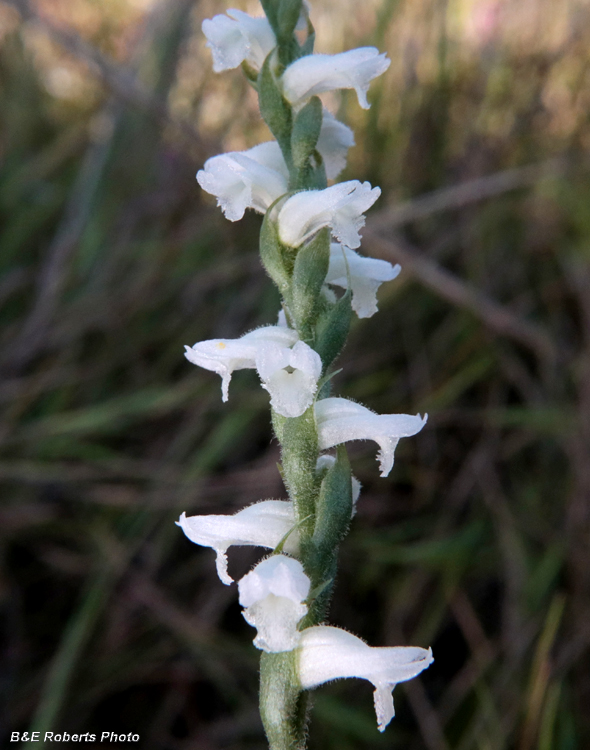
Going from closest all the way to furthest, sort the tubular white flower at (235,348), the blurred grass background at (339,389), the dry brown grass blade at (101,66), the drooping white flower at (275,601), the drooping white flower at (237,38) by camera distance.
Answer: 1. the drooping white flower at (275,601)
2. the tubular white flower at (235,348)
3. the drooping white flower at (237,38)
4. the blurred grass background at (339,389)
5. the dry brown grass blade at (101,66)

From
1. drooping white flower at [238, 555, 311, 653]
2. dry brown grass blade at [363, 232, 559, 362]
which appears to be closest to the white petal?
drooping white flower at [238, 555, 311, 653]

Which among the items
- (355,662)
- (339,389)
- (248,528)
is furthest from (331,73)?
(339,389)

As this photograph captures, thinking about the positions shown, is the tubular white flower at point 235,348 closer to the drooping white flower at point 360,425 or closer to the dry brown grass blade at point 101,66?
the drooping white flower at point 360,425

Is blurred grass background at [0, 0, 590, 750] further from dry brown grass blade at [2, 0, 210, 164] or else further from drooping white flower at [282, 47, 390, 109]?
drooping white flower at [282, 47, 390, 109]

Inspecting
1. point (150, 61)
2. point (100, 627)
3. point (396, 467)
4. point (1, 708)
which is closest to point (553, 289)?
point (396, 467)

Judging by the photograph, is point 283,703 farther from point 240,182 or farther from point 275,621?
point 240,182

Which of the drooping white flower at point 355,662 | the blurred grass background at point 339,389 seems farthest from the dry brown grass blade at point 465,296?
the drooping white flower at point 355,662
